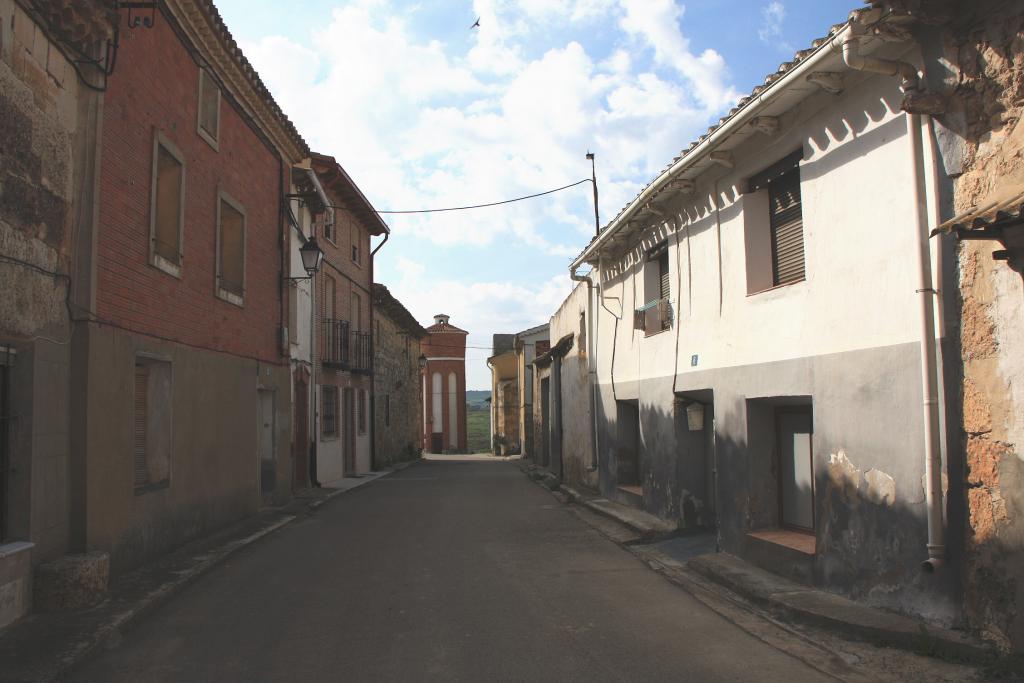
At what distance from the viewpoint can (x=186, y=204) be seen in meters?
10.2

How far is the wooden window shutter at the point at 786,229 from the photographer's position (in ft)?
25.8

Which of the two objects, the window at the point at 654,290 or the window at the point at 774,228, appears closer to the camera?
the window at the point at 774,228

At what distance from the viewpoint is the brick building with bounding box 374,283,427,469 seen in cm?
2759

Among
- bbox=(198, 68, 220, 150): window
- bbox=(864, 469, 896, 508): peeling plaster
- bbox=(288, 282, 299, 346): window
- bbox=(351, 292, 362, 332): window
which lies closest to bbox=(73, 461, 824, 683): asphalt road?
bbox=(864, 469, 896, 508): peeling plaster

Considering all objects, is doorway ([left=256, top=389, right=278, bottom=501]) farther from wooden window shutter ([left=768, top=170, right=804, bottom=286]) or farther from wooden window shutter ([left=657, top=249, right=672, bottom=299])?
wooden window shutter ([left=768, top=170, right=804, bottom=286])

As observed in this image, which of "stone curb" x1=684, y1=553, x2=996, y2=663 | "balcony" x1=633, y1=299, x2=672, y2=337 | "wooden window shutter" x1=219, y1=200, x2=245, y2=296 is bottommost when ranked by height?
"stone curb" x1=684, y1=553, x2=996, y2=663

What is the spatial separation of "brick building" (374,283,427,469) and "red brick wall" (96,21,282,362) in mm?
13584

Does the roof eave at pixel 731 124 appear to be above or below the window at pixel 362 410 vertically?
above

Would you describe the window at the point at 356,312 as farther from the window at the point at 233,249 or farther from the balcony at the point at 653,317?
the balcony at the point at 653,317

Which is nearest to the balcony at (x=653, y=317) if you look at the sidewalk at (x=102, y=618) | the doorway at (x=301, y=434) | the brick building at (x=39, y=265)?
the sidewalk at (x=102, y=618)

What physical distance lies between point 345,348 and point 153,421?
41.7ft

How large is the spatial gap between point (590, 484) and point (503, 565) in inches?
305

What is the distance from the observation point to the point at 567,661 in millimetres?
5262

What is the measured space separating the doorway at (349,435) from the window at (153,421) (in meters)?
13.2
